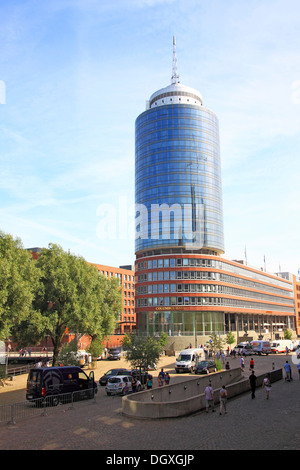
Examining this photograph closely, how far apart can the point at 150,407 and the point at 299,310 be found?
154208mm

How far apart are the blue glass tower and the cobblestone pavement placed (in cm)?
7184

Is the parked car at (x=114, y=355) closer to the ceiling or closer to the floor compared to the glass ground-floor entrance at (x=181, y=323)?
closer to the floor

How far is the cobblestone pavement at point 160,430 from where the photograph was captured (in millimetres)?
14875

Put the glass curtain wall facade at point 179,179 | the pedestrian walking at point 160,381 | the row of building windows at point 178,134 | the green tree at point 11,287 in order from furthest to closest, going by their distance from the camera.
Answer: the row of building windows at point 178,134, the glass curtain wall facade at point 179,179, the green tree at point 11,287, the pedestrian walking at point 160,381

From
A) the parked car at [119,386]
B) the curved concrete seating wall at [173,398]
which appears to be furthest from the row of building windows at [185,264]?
the parked car at [119,386]

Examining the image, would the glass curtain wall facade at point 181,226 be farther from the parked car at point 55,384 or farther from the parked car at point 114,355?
the parked car at point 55,384

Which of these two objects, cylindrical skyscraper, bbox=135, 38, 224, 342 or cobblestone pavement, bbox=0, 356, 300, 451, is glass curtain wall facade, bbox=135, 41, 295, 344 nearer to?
cylindrical skyscraper, bbox=135, 38, 224, 342

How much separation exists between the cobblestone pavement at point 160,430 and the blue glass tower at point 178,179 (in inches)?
2828

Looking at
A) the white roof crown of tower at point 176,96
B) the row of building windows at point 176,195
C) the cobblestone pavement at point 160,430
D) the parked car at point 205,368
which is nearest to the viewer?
the cobblestone pavement at point 160,430

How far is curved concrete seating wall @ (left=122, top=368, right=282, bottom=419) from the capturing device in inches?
780

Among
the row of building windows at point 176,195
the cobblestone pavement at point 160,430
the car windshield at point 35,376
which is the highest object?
the row of building windows at point 176,195

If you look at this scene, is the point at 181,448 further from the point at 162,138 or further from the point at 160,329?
the point at 162,138

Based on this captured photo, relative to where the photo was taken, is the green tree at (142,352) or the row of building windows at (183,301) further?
the row of building windows at (183,301)
